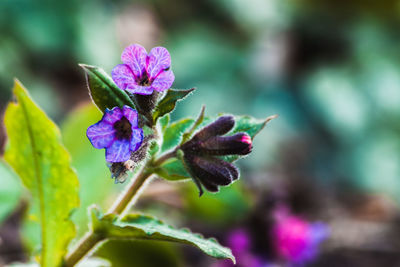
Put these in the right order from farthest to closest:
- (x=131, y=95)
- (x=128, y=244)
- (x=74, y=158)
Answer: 1. (x=74, y=158)
2. (x=128, y=244)
3. (x=131, y=95)

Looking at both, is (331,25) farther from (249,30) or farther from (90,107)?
(90,107)

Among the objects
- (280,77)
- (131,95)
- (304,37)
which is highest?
(304,37)

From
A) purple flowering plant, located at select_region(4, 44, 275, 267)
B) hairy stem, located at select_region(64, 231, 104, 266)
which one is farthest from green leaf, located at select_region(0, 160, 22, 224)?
hairy stem, located at select_region(64, 231, 104, 266)

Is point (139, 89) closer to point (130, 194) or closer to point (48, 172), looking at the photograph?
point (130, 194)

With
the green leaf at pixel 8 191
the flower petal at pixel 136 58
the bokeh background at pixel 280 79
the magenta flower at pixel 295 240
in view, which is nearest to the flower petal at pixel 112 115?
the flower petal at pixel 136 58

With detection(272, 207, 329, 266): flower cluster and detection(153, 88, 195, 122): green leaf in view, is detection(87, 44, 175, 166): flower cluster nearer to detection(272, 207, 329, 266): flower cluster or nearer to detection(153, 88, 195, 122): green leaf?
detection(153, 88, 195, 122): green leaf

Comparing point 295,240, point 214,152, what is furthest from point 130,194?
point 295,240

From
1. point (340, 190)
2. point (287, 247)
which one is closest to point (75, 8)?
point (340, 190)
